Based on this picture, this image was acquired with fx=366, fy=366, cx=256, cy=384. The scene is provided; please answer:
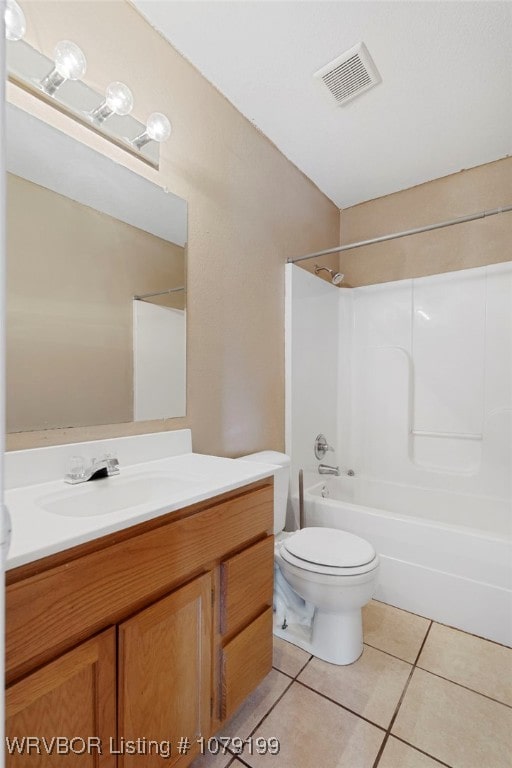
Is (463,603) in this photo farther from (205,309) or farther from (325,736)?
(205,309)

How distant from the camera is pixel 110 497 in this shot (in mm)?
1130

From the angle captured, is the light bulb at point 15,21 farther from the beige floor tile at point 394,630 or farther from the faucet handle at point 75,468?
the beige floor tile at point 394,630

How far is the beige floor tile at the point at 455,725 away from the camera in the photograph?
1.12m

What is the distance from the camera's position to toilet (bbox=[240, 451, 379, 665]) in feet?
4.63

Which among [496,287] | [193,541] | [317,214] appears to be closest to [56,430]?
[193,541]

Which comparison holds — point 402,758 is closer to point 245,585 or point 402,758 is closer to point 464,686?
point 464,686

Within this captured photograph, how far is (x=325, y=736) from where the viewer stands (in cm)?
118

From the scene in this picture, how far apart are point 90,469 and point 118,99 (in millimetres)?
→ 1219

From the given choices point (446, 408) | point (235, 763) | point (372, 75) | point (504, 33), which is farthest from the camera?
point (446, 408)

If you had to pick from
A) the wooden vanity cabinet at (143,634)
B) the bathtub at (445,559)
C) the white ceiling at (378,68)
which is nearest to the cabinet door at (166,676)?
the wooden vanity cabinet at (143,634)

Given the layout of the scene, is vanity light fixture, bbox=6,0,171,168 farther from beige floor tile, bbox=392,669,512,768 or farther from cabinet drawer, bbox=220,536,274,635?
beige floor tile, bbox=392,669,512,768

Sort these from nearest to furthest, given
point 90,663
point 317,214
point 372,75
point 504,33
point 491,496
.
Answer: point 90,663 < point 504,33 < point 372,75 < point 491,496 < point 317,214

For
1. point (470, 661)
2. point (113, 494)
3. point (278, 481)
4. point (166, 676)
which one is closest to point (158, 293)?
point (113, 494)

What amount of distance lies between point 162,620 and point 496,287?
2.46 meters
